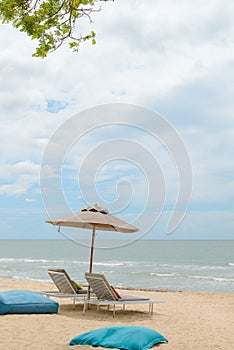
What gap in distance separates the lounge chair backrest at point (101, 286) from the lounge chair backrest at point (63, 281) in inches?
30.0

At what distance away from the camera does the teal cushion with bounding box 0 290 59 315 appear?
8.19 meters

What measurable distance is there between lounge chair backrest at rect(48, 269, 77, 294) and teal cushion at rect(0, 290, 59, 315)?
88 cm

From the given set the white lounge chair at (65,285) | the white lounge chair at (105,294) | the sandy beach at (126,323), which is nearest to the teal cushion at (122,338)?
the sandy beach at (126,323)

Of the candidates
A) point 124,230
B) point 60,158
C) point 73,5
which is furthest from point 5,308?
point 73,5

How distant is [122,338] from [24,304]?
2.91 meters

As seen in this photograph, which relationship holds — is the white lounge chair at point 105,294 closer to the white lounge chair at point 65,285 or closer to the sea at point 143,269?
the white lounge chair at point 65,285

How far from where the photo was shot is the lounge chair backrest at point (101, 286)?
8.57m

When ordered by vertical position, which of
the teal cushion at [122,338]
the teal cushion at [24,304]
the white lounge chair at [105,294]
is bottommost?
the teal cushion at [122,338]

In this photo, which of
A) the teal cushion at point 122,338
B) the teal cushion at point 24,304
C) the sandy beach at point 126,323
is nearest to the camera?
the teal cushion at point 122,338

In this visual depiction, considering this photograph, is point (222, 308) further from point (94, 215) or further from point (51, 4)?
point (51, 4)

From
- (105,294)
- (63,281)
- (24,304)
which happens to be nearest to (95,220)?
(105,294)

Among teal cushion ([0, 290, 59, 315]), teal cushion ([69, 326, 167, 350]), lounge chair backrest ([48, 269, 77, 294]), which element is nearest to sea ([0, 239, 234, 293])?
lounge chair backrest ([48, 269, 77, 294])

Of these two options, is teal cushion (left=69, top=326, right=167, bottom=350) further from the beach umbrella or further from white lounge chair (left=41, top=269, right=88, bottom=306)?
white lounge chair (left=41, top=269, right=88, bottom=306)

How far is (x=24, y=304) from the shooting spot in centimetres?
830
